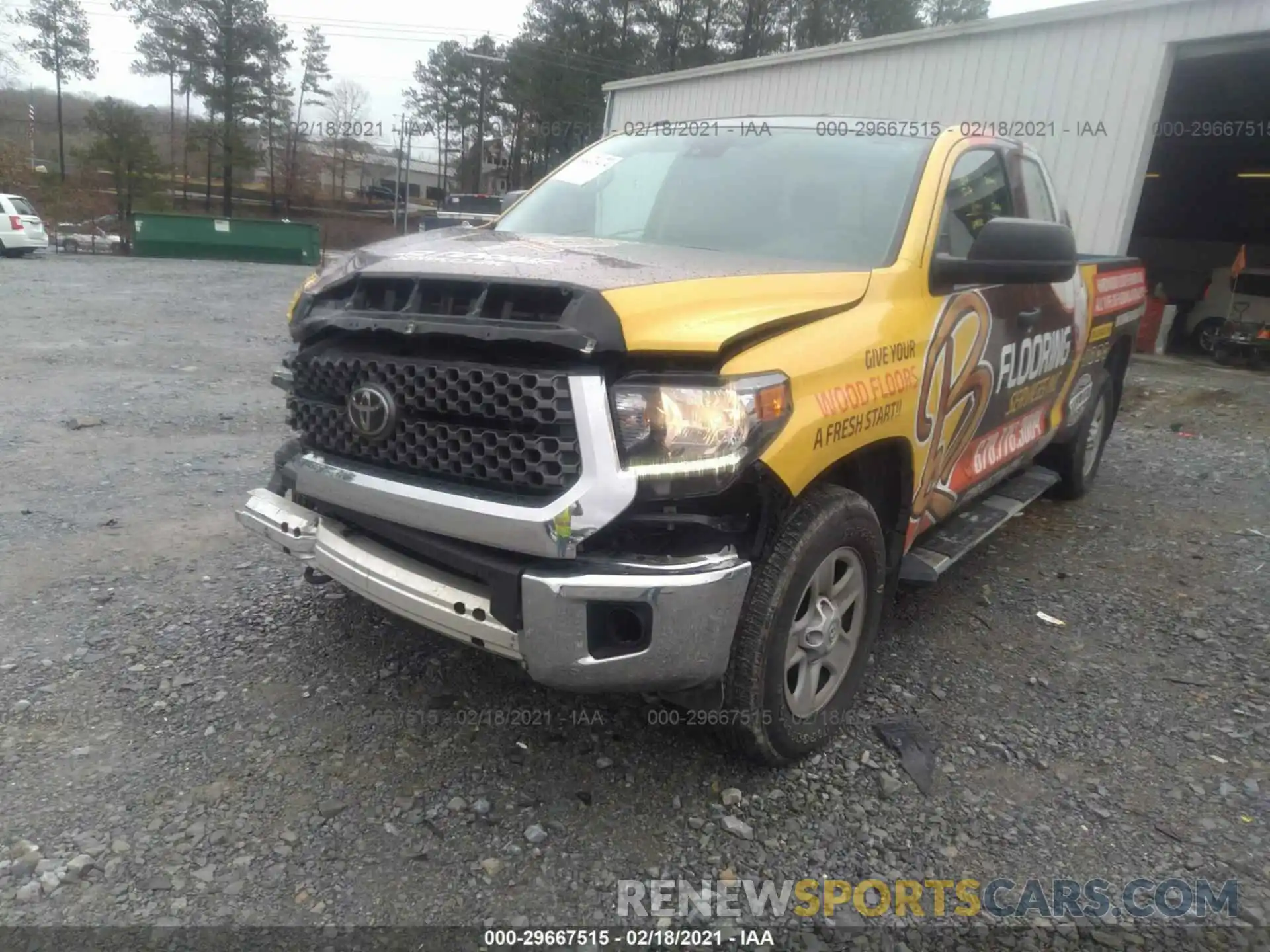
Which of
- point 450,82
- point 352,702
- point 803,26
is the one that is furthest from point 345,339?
point 450,82

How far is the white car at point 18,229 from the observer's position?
21.5 meters

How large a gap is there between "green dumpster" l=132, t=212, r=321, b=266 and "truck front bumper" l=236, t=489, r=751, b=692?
94.4 feet

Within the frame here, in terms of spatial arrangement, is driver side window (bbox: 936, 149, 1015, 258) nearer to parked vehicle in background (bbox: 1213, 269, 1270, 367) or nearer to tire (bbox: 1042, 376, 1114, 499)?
tire (bbox: 1042, 376, 1114, 499)

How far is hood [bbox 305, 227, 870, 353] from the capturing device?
7.19 feet

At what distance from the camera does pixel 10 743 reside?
2625mm

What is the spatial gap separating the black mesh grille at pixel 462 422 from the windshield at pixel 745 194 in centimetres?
123

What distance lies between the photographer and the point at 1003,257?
9.98ft

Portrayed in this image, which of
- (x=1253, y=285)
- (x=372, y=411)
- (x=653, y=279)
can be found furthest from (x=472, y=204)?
(x=653, y=279)

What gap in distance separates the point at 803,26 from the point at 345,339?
3449 centimetres

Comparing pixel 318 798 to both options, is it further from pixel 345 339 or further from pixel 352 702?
pixel 345 339

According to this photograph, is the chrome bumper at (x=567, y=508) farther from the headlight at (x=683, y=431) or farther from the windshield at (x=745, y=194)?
the windshield at (x=745, y=194)

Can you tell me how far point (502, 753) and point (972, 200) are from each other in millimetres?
2771

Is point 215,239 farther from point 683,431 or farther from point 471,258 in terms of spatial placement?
point 683,431

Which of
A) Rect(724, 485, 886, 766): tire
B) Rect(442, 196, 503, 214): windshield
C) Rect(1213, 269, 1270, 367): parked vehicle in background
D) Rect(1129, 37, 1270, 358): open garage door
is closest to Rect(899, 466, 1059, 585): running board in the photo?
Rect(724, 485, 886, 766): tire
